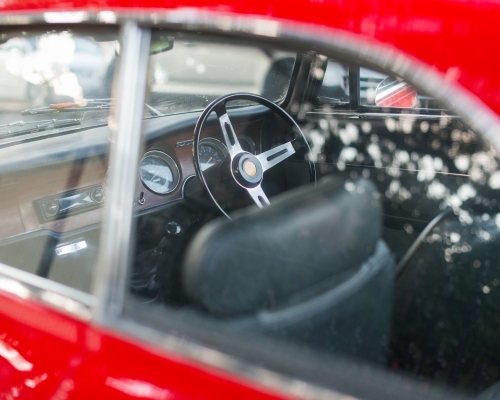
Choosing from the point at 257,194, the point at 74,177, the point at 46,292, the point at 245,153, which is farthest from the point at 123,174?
the point at 245,153

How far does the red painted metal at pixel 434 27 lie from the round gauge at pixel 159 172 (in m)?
1.79

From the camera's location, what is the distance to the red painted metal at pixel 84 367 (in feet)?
3.30

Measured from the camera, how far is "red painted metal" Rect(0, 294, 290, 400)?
1006 mm

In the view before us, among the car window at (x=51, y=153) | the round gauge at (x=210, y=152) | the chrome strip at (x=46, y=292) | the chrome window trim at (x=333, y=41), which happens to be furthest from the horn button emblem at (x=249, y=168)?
the chrome window trim at (x=333, y=41)

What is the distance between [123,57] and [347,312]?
722mm

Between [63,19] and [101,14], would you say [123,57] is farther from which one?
[63,19]

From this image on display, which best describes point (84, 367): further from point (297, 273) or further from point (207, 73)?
point (207, 73)

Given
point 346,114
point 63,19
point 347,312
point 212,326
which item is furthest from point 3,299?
point 346,114

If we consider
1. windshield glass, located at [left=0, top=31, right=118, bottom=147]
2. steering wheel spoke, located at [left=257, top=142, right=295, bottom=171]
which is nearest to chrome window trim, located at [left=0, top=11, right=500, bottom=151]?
windshield glass, located at [left=0, top=31, right=118, bottom=147]

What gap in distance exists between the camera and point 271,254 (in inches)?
43.2

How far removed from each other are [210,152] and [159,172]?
30 cm

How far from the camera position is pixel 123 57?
1188mm

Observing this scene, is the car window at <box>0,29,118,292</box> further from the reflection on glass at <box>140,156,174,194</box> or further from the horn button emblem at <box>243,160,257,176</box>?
the horn button emblem at <box>243,160,257,176</box>

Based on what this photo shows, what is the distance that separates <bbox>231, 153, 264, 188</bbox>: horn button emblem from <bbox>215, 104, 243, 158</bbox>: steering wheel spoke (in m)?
0.05
